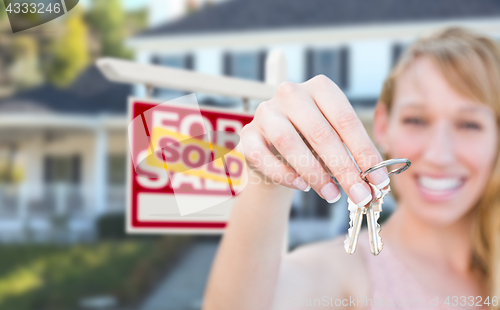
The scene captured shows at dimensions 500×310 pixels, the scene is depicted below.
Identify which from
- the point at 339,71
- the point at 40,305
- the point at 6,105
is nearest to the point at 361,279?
the point at 40,305

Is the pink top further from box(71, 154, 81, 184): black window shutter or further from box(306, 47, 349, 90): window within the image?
box(71, 154, 81, 184): black window shutter

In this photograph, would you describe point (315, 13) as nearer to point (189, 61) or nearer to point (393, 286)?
point (189, 61)

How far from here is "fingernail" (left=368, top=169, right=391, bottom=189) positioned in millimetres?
994

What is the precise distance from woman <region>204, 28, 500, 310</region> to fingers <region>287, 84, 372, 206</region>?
0.88ft

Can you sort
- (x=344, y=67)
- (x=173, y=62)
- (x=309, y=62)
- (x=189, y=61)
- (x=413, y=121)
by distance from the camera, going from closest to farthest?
(x=413, y=121), (x=344, y=67), (x=309, y=62), (x=189, y=61), (x=173, y=62)

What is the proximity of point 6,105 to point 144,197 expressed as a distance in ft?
47.1

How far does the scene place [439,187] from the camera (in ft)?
6.89

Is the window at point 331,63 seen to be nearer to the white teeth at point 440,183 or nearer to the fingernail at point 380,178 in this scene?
the white teeth at point 440,183

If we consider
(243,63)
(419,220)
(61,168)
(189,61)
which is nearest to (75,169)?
(61,168)

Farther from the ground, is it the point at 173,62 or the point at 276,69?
the point at 276,69

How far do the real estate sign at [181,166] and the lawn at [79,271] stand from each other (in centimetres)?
813

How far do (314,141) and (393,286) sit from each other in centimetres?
133

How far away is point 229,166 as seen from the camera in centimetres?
191

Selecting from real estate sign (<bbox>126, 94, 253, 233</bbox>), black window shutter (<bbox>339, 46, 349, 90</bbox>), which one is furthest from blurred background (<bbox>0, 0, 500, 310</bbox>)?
real estate sign (<bbox>126, 94, 253, 233</bbox>)
